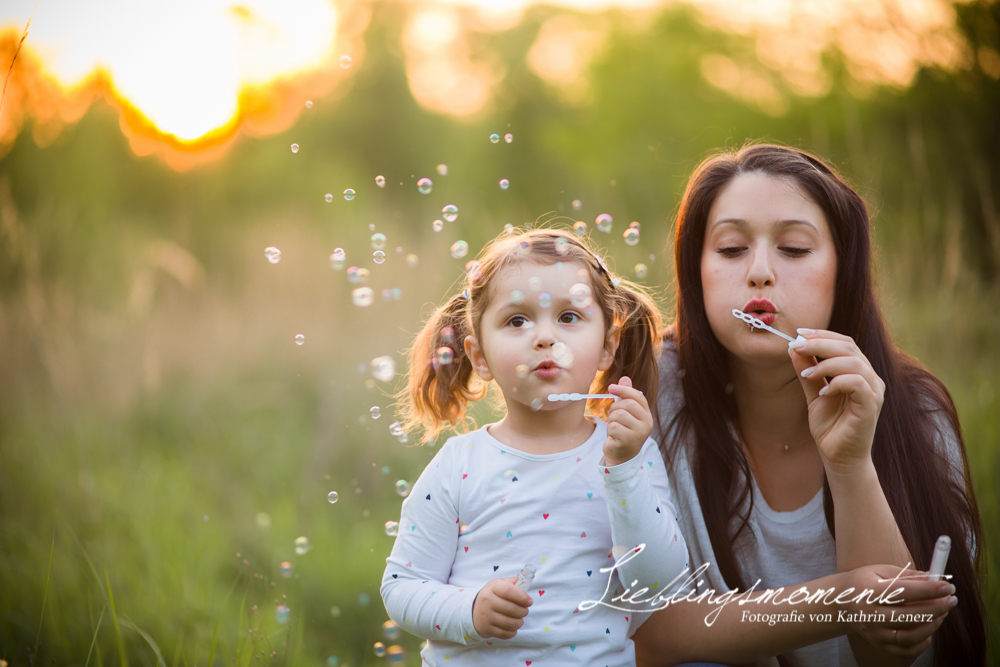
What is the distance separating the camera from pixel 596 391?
77.3 inches

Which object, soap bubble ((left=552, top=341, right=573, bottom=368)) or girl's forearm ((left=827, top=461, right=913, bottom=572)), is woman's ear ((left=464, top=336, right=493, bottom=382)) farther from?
girl's forearm ((left=827, top=461, right=913, bottom=572))

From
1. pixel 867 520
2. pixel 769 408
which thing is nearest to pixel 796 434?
pixel 769 408

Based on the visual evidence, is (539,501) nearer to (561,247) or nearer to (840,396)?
(561,247)

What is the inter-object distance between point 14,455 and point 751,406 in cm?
357

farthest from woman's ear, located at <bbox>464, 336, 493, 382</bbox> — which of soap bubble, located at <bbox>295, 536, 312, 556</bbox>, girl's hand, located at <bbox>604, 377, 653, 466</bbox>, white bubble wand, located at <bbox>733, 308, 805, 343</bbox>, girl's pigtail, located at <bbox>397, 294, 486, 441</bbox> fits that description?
soap bubble, located at <bbox>295, 536, 312, 556</bbox>

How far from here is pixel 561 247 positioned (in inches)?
65.5

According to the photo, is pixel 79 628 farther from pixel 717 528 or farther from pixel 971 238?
pixel 971 238

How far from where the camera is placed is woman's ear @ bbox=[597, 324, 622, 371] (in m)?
1.76

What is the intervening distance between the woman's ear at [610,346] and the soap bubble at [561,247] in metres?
0.24

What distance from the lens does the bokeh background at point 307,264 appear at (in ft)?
8.86

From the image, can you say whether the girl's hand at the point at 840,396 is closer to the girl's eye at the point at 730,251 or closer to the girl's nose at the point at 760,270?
the girl's nose at the point at 760,270

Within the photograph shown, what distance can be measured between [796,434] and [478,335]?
975 mm

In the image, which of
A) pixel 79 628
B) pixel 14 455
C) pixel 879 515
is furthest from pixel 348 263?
pixel 879 515

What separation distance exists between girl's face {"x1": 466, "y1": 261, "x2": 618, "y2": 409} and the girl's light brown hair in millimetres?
76
